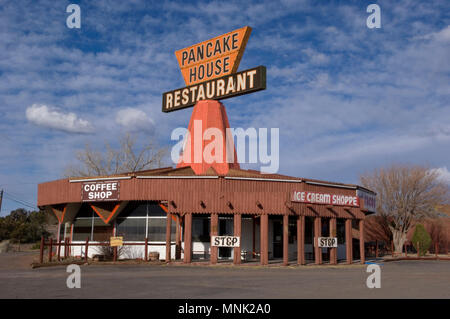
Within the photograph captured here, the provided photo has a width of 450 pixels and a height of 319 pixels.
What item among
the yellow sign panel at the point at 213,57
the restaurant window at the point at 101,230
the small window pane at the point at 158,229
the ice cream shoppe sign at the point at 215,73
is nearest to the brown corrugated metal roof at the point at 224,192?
the small window pane at the point at 158,229

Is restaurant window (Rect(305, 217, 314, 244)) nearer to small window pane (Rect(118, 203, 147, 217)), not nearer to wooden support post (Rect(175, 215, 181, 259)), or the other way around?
wooden support post (Rect(175, 215, 181, 259))

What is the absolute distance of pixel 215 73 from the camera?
31375 mm

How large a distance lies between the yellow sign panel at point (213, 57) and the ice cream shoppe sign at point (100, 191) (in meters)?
11.0

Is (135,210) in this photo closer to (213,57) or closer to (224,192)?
(224,192)

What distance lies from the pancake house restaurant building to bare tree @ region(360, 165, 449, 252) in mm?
15960

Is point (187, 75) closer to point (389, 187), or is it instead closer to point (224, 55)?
point (224, 55)

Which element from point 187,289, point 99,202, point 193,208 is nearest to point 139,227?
point 99,202

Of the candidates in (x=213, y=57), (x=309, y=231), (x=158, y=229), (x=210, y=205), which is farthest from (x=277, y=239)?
(x=213, y=57)

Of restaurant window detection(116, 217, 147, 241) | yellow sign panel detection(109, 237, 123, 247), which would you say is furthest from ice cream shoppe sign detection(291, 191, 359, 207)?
restaurant window detection(116, 217, 147, 241)

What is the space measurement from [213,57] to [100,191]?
1266 cm

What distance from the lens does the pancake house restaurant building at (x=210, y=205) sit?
920 inches

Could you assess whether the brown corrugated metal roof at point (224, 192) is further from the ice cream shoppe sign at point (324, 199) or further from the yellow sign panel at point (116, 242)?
the yellow sign panel at point (116, 242)

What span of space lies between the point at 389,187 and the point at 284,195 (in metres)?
27.6

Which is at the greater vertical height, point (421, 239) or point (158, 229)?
→ point (158, 229)
